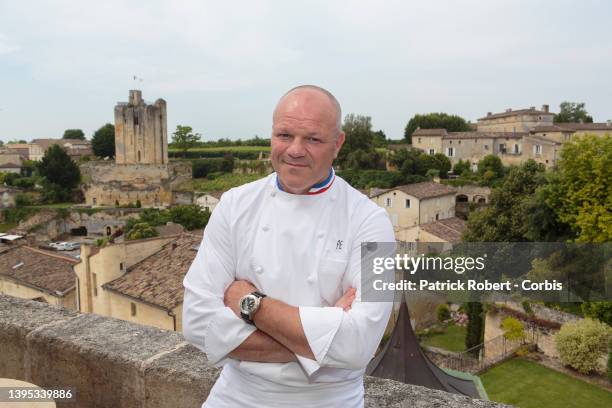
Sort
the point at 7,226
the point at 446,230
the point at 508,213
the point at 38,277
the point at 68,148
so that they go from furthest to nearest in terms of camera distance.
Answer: the point at 68,148
the point at 7,226
the point at 446,230
the point at 508,213
the point at 38,277

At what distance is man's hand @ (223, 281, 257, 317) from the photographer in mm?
2100

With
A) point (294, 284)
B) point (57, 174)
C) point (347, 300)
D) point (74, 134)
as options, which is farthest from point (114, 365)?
point (74, 134)

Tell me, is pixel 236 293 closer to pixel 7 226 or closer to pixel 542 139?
pixel 7 226

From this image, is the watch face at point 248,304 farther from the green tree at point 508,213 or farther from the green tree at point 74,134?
the green tree at point 74,134

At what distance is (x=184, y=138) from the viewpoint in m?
83.1

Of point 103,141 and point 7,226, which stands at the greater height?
point 103,141

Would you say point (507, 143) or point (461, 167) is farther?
point (507, 143)

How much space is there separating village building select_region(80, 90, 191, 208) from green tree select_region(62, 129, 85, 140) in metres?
57.7

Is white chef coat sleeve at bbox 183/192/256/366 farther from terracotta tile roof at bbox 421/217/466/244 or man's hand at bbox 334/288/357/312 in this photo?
terracotta tile roof at bbox 421/217/466/244

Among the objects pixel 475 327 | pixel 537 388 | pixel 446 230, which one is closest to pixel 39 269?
pixel 475 327

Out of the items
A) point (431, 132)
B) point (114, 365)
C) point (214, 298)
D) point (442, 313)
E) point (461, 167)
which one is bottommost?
point (442, 313)

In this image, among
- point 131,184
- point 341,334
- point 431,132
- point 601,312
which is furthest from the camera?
point 431,132

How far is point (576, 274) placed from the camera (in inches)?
746

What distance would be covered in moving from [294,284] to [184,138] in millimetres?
83687
